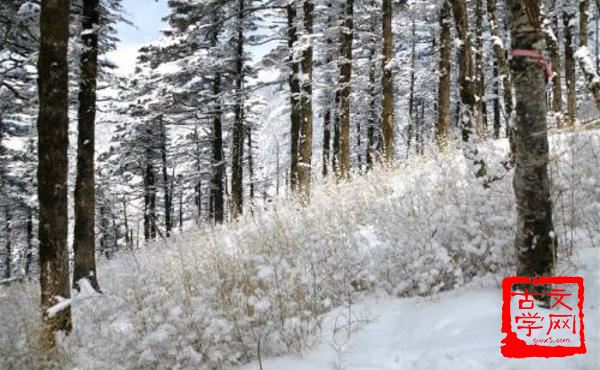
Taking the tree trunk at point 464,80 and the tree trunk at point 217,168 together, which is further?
the tree trunk at point 217,168

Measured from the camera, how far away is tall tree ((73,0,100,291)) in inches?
329

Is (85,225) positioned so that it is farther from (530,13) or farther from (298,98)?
(530,13)

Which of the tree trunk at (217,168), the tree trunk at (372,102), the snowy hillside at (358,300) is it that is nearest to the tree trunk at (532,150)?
the snowy hillside at (358,300)

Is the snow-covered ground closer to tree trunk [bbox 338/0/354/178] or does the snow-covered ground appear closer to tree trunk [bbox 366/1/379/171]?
tree trunk [bbox 338/0/354/178]

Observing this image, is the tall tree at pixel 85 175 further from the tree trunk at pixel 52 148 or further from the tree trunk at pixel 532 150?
the tree trunk at pixel 532 150

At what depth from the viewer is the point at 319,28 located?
20.2 meters

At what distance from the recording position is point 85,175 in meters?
8.46

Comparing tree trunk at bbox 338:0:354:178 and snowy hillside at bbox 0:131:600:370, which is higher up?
tree trunk at bbox 338:0:354:178

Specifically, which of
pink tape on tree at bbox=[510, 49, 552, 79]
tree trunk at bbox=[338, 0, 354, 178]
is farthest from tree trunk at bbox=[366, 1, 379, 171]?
pink tape on tree at bbox=[510, 49, 552, 79]

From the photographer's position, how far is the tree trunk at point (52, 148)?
17.5 ft

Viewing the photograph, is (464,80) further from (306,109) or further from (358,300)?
(306,109)
